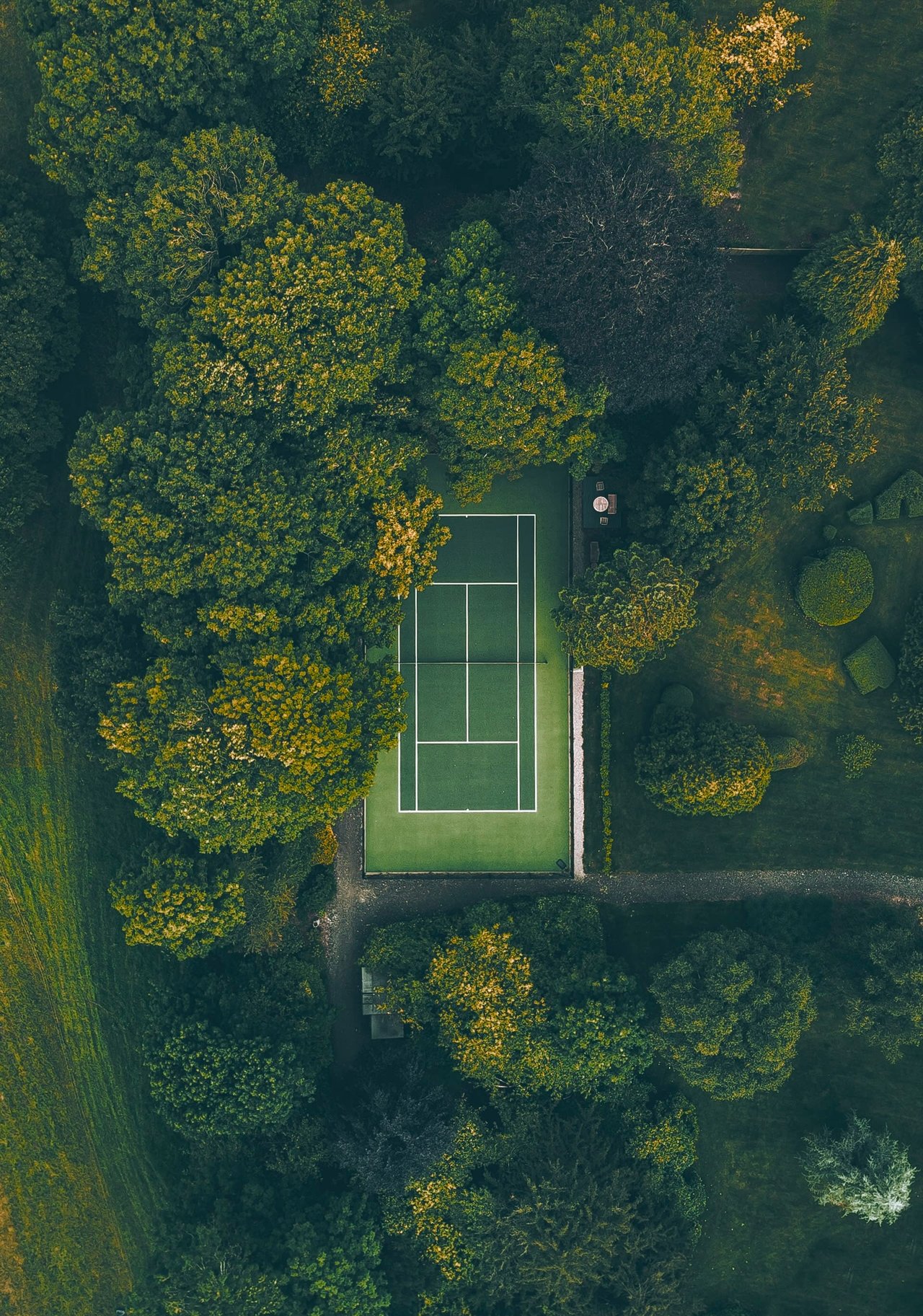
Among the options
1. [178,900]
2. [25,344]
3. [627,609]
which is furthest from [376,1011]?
[25,344]

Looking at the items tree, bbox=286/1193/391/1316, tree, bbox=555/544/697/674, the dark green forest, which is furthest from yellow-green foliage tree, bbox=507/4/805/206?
tree, bbox=286/1193/391/1316

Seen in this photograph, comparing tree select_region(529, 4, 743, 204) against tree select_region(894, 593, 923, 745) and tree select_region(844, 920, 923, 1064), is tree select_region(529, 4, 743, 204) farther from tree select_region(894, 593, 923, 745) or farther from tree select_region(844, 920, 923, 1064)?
tree select_region(844, 920, 923, 1064)

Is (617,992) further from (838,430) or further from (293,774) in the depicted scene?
(838,430)

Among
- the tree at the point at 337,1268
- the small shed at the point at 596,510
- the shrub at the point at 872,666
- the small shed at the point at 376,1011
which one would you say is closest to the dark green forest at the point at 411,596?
the tree at the point at 337,1268

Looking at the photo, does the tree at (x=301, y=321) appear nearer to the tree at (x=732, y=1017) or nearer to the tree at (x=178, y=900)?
the tree at (x=178, y=900)

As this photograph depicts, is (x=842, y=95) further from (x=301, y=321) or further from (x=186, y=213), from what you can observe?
(x=186, y=213)

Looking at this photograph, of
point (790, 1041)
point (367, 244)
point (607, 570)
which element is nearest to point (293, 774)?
point (607, 570)
